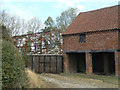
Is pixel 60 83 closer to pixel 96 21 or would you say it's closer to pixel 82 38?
pixel 82 38

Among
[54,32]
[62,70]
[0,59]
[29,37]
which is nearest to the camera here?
[0,59]

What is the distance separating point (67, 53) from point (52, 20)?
19354 mm

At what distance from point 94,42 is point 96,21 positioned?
10.0ft

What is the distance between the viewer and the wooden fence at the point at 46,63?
57.3ft

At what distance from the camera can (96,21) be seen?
1769 centimetres

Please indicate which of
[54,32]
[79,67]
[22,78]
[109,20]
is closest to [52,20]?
[54,32]

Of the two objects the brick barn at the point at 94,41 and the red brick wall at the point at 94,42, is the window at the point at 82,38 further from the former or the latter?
the red brick wall at the point at 94,42

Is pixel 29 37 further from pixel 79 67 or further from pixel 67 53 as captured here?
pixel 79 67

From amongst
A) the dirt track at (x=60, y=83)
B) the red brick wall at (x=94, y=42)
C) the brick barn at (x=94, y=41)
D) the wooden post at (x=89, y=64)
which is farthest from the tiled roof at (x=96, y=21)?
the dirt track at (x=60, y=83)

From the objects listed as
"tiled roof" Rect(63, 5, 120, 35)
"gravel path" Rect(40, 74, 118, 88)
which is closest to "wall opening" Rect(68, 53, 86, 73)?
"tiled roof" Rect(63, 5, 120, 35)

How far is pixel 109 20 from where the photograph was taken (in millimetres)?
16609

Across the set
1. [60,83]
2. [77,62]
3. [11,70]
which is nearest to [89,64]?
[77,62]

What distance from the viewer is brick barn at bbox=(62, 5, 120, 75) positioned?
49.1 feet

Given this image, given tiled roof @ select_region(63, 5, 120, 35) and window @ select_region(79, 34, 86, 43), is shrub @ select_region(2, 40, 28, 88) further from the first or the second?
tiled roof @ select_region(63, 5, 120, 35)
